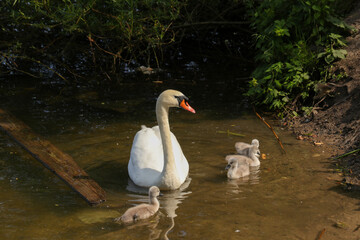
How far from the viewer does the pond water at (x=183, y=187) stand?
17.5ft

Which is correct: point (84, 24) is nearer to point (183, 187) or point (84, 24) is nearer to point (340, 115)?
point (183, 187)

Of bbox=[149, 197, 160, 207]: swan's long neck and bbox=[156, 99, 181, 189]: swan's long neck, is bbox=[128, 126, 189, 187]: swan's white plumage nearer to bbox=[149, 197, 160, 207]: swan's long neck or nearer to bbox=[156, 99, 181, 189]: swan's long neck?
bbox=[156, 99, 181, 189]: swan's long neck

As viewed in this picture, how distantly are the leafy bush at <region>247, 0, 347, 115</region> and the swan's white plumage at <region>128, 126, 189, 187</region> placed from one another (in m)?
2.69

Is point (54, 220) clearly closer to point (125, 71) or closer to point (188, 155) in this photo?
point (188, 155)

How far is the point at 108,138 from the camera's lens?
27.1 feet

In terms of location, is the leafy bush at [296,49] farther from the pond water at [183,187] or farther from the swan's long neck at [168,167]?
the swan's long neck at [168,167]

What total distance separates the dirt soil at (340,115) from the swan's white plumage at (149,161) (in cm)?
226

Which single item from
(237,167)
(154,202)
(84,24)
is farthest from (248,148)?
(84,24)

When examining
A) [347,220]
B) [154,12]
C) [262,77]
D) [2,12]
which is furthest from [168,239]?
[2,12]

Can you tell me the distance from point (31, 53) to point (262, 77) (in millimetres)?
5651

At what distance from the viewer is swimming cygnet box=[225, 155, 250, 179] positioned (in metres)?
6.61

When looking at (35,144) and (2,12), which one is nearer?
(35,144)

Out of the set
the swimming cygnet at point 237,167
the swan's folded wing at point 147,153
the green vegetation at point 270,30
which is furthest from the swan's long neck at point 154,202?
the green vegetation at point 270,30

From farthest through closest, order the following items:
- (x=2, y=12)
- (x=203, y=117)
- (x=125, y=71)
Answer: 1. (x=125, y=71)
2. (x=2, y=12)
3. (x=203, y=117)
